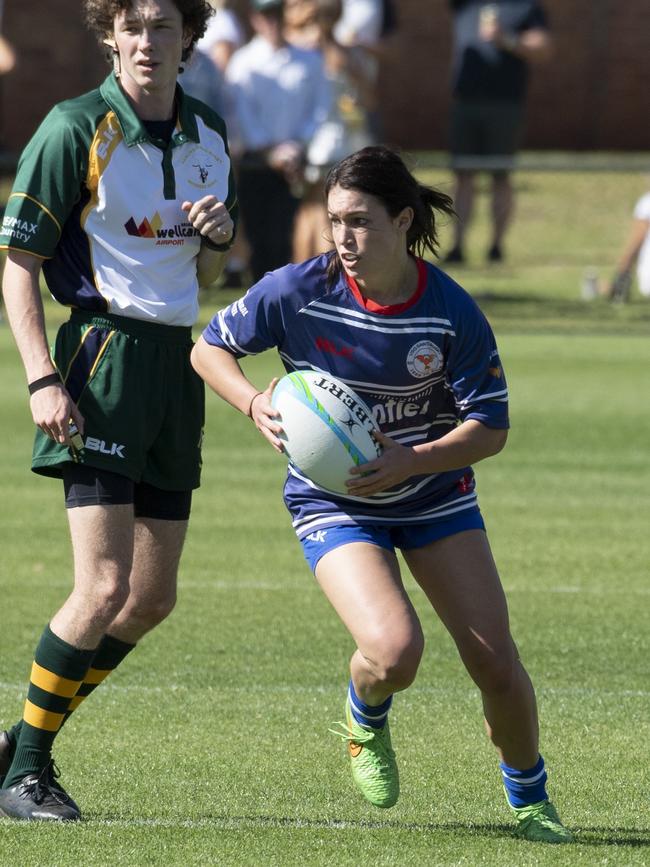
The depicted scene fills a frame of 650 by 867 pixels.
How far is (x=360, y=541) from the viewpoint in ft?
17.0

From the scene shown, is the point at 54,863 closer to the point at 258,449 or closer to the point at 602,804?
the point at 602,804

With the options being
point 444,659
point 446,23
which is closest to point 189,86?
point 444,659

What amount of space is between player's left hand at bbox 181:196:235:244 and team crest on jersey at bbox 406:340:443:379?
0.72m

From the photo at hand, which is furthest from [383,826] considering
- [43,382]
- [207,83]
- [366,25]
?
[366,25]

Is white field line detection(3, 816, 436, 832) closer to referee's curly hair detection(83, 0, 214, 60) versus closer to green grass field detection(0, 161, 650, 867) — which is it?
green grass field detection(0, 161, 650, 867)

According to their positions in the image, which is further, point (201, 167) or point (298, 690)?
point (298, 690)

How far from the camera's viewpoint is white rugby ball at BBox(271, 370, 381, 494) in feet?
16.5

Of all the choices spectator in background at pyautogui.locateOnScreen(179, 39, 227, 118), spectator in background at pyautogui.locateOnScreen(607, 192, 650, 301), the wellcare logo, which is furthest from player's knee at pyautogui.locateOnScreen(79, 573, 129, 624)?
spectator in background at pyautogui.locateOnScreen(607, 192, 650, 301)

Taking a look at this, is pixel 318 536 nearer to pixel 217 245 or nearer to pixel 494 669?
pixel 494 669

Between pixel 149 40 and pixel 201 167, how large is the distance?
442 millimetres

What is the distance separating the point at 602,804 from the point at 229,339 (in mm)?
1870

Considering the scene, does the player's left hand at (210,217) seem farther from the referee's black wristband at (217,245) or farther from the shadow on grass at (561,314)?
the shadow on grass at (561,314)

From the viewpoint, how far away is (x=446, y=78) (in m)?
28.8

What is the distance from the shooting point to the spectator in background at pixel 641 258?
57.3 feet
